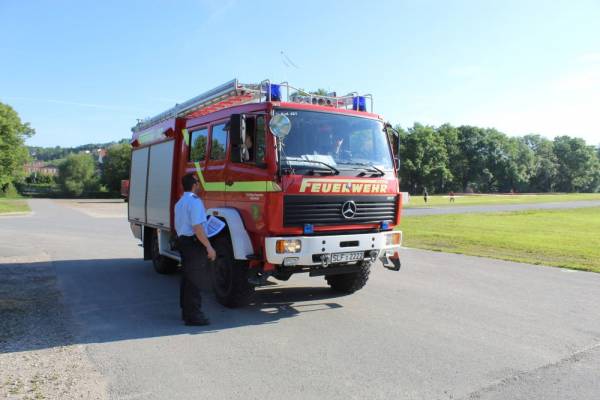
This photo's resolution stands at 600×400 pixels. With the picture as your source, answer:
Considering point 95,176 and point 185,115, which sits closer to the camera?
point 185,115

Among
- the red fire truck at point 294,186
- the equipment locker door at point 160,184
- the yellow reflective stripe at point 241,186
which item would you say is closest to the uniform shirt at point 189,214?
the red fire truck at point 294,186

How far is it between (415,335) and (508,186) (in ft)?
373

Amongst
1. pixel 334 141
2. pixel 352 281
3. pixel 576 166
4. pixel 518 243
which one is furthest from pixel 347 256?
pixel 576 166

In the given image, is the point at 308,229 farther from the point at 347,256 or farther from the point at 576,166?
the point at 576,166

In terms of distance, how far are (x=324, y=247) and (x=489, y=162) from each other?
109 metres

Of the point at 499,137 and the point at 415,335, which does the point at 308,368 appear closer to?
the point at 415,335

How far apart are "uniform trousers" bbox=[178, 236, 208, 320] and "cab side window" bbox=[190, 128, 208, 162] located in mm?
2072

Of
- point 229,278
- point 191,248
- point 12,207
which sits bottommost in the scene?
point 12,207

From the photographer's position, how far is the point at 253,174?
650cm

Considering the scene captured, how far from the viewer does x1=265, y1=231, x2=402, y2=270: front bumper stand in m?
6.15

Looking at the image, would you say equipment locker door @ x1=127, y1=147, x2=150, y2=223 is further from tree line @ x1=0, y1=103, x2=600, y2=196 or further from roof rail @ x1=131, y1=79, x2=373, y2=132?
tree line @ x1=0, y1=103, x2=600, y2=196

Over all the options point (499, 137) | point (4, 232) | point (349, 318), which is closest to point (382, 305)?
point (349, 318)

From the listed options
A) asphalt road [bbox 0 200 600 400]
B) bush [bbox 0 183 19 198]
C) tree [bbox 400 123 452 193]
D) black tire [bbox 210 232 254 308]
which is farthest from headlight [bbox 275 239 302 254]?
tree [bbox 400 123 452 193]

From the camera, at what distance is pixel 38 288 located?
27.4 ft
